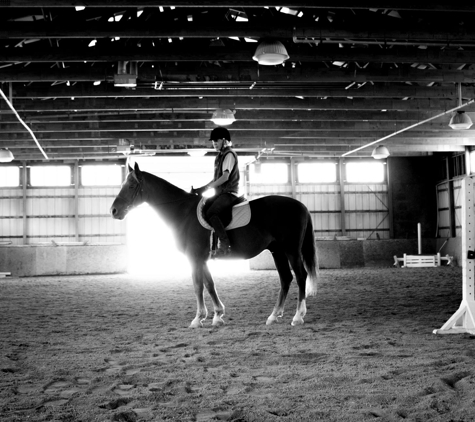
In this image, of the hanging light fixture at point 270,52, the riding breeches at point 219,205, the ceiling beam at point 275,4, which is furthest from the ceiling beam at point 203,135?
the riding breeches at point 219,205

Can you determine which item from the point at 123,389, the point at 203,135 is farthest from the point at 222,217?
the point at 203,135

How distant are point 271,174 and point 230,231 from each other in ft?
75.6

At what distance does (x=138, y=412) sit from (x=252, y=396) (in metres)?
0.83

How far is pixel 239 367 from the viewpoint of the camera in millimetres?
5172

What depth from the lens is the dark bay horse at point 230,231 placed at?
26.3ft

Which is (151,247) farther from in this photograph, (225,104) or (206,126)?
(225,104)

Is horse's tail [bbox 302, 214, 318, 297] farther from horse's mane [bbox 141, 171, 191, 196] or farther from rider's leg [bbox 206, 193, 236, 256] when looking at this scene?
horse's mane [bbox 141, 171, 191, 196]

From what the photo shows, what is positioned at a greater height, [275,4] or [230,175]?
[275,4]

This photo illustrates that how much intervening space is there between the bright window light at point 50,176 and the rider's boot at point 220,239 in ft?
78.2

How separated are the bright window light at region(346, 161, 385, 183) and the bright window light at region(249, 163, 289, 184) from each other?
137 inches

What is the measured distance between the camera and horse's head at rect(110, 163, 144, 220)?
8.29m

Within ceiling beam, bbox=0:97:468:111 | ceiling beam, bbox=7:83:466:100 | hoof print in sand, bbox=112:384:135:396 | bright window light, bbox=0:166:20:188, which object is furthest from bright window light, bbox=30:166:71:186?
hoof print in sand, bbox=112:384:135:396

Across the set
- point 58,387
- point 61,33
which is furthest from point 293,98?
point 58,387

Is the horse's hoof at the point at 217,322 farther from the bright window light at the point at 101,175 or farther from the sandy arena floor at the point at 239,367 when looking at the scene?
the bright window light at the point at 101,175
